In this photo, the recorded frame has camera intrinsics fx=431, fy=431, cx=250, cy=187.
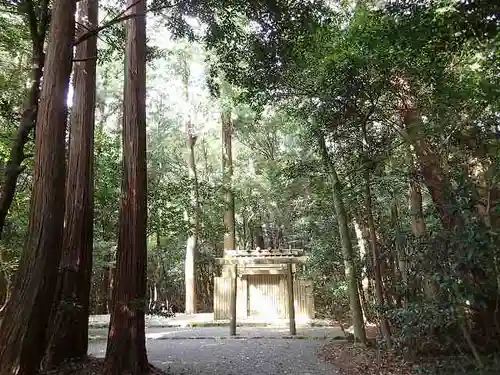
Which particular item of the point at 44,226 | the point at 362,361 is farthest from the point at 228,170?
the point at 44,226

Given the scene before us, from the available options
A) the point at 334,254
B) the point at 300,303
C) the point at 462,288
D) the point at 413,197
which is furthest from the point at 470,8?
the point at 300,303

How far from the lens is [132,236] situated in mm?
5348

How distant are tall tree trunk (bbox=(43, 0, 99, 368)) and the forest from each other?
0.02 meters

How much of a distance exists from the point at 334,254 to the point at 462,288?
19.5 ft

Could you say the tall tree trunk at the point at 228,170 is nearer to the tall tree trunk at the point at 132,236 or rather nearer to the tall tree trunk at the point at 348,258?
the tall tree trunk at the point at 348,258

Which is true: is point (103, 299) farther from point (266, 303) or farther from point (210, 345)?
point (210, 345)

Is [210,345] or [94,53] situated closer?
[94,53]

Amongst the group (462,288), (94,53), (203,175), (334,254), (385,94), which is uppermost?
→ (203,175)

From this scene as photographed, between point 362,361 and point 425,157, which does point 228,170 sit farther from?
point 425,157

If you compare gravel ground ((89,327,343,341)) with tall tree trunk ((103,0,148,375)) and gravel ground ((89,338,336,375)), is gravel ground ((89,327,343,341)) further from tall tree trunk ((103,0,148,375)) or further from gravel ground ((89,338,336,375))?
tall tree trunk ((103,0,148,375))

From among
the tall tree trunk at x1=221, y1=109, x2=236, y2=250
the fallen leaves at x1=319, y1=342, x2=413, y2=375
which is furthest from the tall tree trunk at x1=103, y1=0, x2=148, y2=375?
the tall tree trunk at x1=221, y1=109, x2=236, y2=250

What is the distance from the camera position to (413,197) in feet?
24.4

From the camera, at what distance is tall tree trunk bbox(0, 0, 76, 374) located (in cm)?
362

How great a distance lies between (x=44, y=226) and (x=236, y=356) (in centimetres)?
519
